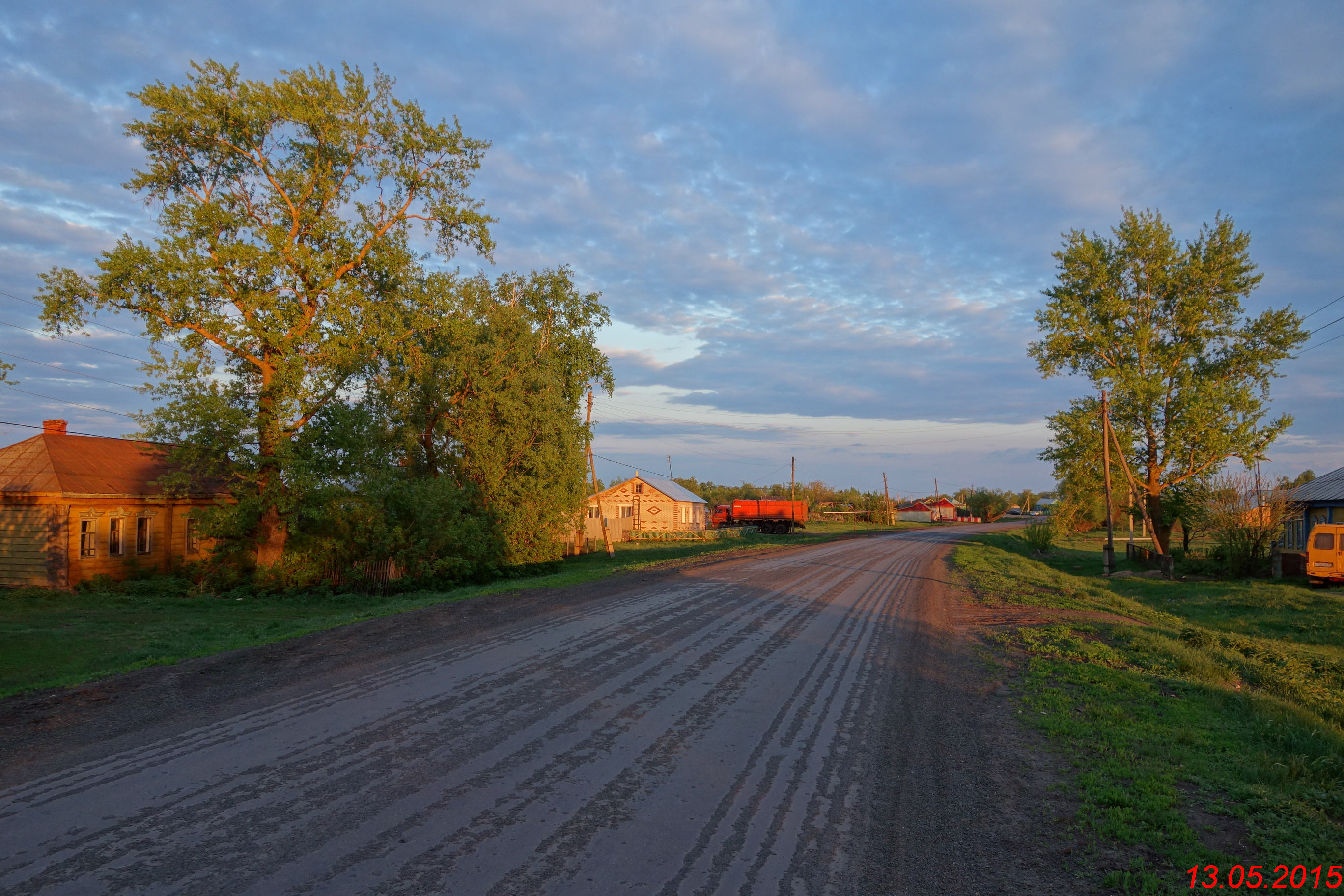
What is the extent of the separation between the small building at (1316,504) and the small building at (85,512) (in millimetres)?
37357

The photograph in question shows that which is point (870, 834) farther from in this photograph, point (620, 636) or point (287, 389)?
point (287, 389)

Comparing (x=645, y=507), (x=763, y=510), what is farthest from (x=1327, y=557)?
(x=645, y=507)

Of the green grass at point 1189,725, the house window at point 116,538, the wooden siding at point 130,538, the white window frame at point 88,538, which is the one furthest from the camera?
the house window at point 116,538

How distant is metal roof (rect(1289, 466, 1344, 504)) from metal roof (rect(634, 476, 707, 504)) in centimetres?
4118

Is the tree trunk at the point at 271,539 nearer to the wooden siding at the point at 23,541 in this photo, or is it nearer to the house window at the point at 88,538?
the house window at the point at 88,538

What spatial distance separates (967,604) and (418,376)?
19.0 metres

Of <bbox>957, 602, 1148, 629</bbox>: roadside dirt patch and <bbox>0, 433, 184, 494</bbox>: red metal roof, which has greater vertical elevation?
<bbox>0, 433, 184, 494</bbox>: red metal roof

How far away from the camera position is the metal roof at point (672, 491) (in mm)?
61031

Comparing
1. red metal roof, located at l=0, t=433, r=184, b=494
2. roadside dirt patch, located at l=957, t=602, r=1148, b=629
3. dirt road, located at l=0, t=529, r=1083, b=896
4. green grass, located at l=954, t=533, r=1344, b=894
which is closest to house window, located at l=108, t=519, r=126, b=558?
red metal roof, located at l=0, t=433, r=184, b=494

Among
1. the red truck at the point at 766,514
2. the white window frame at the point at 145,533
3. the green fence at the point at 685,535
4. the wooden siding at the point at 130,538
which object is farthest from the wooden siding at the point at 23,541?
the red truck at the point at 766,514

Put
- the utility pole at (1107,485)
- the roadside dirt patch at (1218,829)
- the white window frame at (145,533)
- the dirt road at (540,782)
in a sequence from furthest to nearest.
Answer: the utility pole at (1107,485) → the white window frame at (145,533) → the roadside dirt patch at (1218,829) → the dirt road at (540,782)

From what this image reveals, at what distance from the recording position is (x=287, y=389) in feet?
64.1

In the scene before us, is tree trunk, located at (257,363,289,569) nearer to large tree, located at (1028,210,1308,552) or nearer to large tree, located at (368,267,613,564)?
large tree, located at (368,267,613,564)

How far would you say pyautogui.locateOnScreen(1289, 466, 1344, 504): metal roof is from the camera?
26.6m
